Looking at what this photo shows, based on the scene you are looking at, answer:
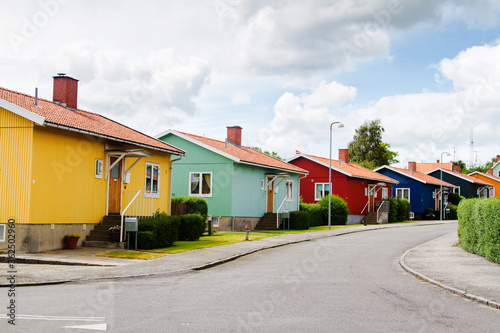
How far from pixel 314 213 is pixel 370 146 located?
42829 mm

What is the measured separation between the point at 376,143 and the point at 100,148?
209 feet

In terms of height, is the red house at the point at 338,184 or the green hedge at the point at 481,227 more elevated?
the red house at the point at 338,184

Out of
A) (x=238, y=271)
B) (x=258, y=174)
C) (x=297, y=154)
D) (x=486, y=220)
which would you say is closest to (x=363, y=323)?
(x=238, y=271)

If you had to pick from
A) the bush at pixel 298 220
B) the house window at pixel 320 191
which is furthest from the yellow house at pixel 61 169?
the house window at pixel 320 191

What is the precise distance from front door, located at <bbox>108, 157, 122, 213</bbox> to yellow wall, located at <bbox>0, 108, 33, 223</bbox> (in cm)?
443

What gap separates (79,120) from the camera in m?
20.3

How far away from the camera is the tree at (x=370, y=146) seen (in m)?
78.6

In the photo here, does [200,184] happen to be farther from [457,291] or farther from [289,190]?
[457,291]

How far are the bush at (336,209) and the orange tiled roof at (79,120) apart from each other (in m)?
17.9

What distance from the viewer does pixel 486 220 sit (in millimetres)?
16281

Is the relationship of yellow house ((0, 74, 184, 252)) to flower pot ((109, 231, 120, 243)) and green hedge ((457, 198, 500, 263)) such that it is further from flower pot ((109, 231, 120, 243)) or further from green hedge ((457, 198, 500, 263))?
green hedge ((457, 198, 500, 263))

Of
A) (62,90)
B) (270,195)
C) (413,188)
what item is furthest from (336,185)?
(62,90)

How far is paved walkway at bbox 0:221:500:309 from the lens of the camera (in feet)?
39.3

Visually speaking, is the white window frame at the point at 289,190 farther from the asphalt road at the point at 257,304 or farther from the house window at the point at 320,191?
the asphalt road at the point at 257,304
